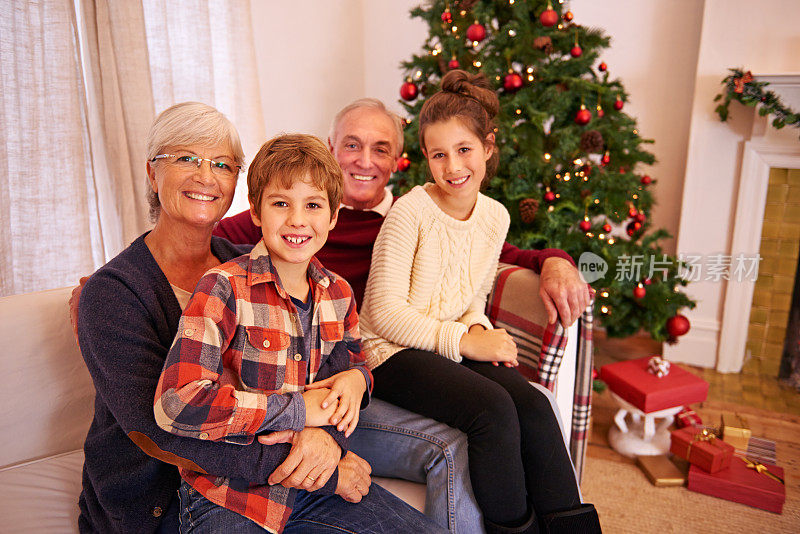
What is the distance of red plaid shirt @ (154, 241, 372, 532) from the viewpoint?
0.88 m

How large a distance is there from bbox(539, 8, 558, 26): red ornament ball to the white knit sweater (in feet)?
3.87

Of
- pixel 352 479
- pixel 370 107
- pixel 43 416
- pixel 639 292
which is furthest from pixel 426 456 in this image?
pixel 639 292

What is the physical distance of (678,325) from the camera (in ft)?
8.18

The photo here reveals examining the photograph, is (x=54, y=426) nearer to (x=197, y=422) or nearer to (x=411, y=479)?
(x=197, y=422)

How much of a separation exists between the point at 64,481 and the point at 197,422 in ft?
1.90

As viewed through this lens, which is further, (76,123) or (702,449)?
(702,449)

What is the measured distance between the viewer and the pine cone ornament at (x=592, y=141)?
2.30m

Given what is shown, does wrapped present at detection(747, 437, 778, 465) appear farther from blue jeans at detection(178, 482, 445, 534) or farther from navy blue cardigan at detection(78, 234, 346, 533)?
navy blue cardigan at detection(78, 234, 346, 533)

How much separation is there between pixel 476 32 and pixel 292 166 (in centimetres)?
165

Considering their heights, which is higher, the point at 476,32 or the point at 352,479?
the point at 476,32

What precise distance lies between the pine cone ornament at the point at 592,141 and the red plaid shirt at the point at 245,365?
166 centimetres

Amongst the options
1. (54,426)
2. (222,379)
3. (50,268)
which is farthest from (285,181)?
(50,268)

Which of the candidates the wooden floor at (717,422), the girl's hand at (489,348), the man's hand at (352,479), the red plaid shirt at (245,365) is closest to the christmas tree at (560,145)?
the wooden floor at (717,422)

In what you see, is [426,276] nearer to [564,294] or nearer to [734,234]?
[564,294]
